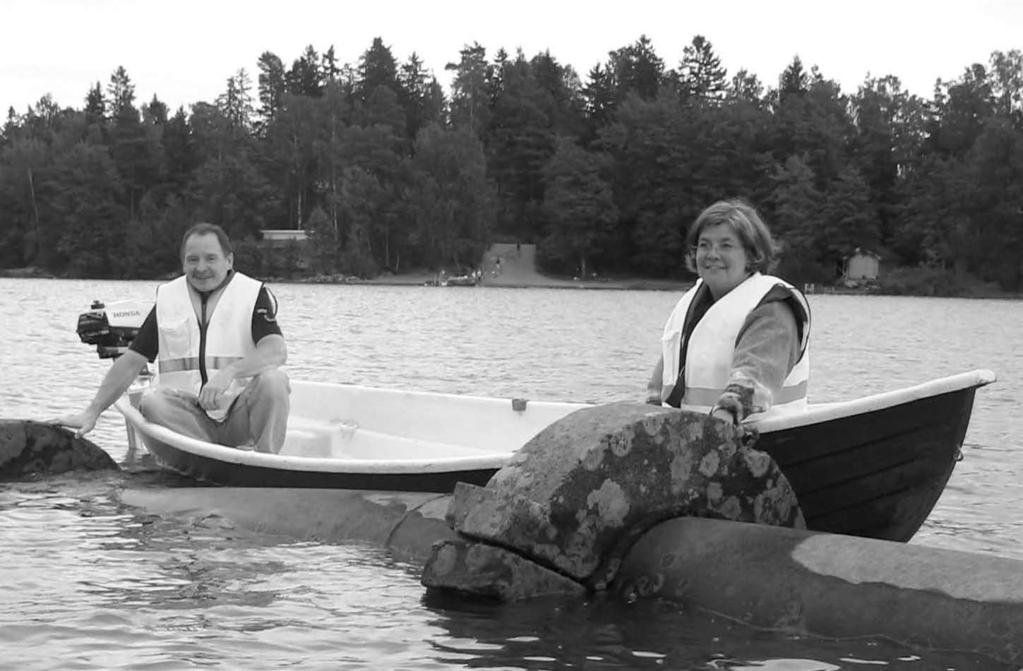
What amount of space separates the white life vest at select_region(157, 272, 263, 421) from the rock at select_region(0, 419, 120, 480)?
29.6 inches

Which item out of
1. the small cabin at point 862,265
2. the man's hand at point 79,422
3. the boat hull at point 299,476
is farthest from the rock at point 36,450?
the small cabin at point 862,265

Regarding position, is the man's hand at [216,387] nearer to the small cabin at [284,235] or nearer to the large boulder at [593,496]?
the large boulder at [593,496]

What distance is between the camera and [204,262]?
24.8ft

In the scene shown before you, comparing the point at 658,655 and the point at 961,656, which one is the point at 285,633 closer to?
the point at 658,655

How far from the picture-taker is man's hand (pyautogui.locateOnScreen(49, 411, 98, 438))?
25.5ft

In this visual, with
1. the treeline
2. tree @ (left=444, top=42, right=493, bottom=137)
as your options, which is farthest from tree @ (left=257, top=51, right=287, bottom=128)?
tree @ (left=444, top=42, right=493, bottom=137)

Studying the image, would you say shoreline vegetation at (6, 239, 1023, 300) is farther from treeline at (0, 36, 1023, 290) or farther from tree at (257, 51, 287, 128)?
tree at (257, 51, 287, 128)

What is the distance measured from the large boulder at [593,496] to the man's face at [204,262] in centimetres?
311

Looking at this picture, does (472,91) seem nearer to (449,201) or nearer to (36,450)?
(449,201)

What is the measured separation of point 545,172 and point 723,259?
8787cm

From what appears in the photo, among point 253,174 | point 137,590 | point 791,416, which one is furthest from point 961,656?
point 253,174

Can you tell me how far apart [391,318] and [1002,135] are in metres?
52.6

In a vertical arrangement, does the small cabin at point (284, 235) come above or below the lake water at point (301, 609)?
above

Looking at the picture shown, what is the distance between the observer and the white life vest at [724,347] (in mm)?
5395
